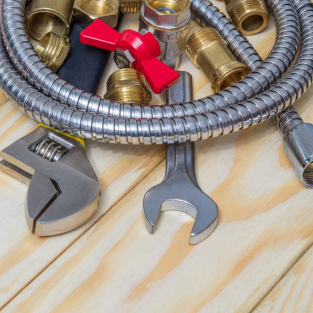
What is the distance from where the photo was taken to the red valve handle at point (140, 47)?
88 cm

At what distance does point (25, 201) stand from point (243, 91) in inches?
20.3

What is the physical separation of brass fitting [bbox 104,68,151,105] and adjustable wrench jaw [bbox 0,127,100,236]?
0.14 meters

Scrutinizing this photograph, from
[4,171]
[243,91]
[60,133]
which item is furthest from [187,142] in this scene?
[4,171]

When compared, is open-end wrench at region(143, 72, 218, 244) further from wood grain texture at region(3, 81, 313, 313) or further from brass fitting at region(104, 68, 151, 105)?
brass fitting at region(104, 68, 151, 105)

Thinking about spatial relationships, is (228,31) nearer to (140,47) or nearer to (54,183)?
(140,47)

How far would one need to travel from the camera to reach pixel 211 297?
0.73 m

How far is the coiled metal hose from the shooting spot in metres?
0.80

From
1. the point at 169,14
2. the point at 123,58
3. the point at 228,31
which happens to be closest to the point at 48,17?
the point at 123,58

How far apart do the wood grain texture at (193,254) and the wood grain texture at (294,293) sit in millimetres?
12

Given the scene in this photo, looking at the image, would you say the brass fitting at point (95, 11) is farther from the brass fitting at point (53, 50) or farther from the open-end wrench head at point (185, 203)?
the open-end wrench head at point (185, 203)

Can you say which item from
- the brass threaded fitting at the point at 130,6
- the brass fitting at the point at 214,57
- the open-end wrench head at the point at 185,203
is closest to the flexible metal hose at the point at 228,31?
the brass fitting at the point at 214,57

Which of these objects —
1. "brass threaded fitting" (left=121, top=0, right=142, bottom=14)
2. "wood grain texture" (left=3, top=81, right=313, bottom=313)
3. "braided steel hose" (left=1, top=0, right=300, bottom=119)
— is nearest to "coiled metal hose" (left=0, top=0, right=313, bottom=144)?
"braided steel hose" (left=1, top=0, right=300, bottom=119)

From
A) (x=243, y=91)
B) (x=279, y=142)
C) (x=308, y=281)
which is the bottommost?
(x=308, y=281)

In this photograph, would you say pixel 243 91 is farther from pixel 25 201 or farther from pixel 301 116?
pixel 25 201
